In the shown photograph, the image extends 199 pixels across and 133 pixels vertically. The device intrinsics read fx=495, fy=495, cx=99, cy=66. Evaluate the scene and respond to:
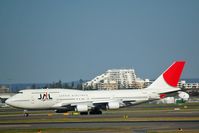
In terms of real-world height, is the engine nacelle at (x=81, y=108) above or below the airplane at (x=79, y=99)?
below

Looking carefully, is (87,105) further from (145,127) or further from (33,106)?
(145,127)

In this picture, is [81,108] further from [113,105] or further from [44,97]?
[44,97]

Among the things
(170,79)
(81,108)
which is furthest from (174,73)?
(81,108)

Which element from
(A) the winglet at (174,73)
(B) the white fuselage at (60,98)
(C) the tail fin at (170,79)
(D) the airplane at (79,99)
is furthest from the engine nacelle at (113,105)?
(A) the winglet at (174,73)

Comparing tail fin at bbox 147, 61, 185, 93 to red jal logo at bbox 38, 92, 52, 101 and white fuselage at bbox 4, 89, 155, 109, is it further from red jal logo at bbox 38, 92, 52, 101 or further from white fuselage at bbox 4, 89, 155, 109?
red jal logo at bbox 38, 92, 52, 101

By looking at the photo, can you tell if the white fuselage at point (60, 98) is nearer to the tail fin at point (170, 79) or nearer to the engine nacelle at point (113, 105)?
the engine nacelle at point (113, 105)

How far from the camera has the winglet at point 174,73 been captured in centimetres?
8269

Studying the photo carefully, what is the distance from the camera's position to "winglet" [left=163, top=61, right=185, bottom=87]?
271 feet

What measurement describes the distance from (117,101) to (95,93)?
4062 mm

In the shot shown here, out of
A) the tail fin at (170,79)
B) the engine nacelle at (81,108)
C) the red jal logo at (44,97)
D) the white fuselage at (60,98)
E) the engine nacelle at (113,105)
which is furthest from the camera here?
the tail fin at (170,79)

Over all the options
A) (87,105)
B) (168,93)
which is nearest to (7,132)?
(87,105)

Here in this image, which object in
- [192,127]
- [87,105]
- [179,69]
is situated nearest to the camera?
[192,127]

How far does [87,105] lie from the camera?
254 ft

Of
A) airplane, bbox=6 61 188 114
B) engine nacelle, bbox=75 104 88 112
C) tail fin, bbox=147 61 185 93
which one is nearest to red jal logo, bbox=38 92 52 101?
airplane, bbox=6 61 188 114
